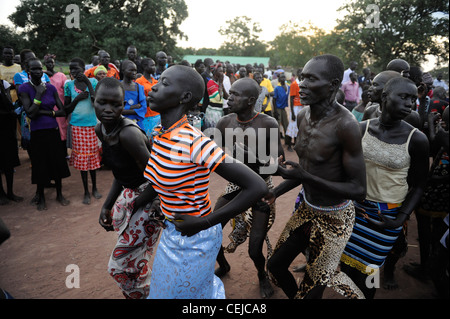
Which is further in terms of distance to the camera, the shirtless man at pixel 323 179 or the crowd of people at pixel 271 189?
the shirtless man at pixel 323 179

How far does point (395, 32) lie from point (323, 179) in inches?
1014

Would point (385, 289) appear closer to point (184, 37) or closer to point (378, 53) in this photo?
point (378, 53)

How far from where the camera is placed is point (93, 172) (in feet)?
17.6

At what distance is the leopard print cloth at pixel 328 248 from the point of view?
2.21 m

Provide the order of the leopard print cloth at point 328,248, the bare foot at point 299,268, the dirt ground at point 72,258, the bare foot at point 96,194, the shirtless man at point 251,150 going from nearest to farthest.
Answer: the leopard print cloth at point 328,248 → the shirtless man at point 251,150 → the dirt ground at point 72,258 → the bare foot at point 299,268 → the bare foot at point 96,194

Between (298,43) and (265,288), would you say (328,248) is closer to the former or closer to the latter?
(265,288)

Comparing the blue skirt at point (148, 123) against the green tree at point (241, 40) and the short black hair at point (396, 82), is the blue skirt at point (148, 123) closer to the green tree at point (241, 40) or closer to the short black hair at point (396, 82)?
the short black hair at point (396, 82)

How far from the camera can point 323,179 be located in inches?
82.2

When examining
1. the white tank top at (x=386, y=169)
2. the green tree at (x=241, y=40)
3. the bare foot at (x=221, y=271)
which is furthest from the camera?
the green tree at (x=241, y=40)

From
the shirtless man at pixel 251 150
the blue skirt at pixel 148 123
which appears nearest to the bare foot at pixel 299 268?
the shirtless man at pixel 251 150

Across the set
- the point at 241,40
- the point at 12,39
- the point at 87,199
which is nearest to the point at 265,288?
the point at 87,199

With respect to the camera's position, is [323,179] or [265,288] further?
[265,288]

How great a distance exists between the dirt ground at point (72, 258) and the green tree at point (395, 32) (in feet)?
73.5
